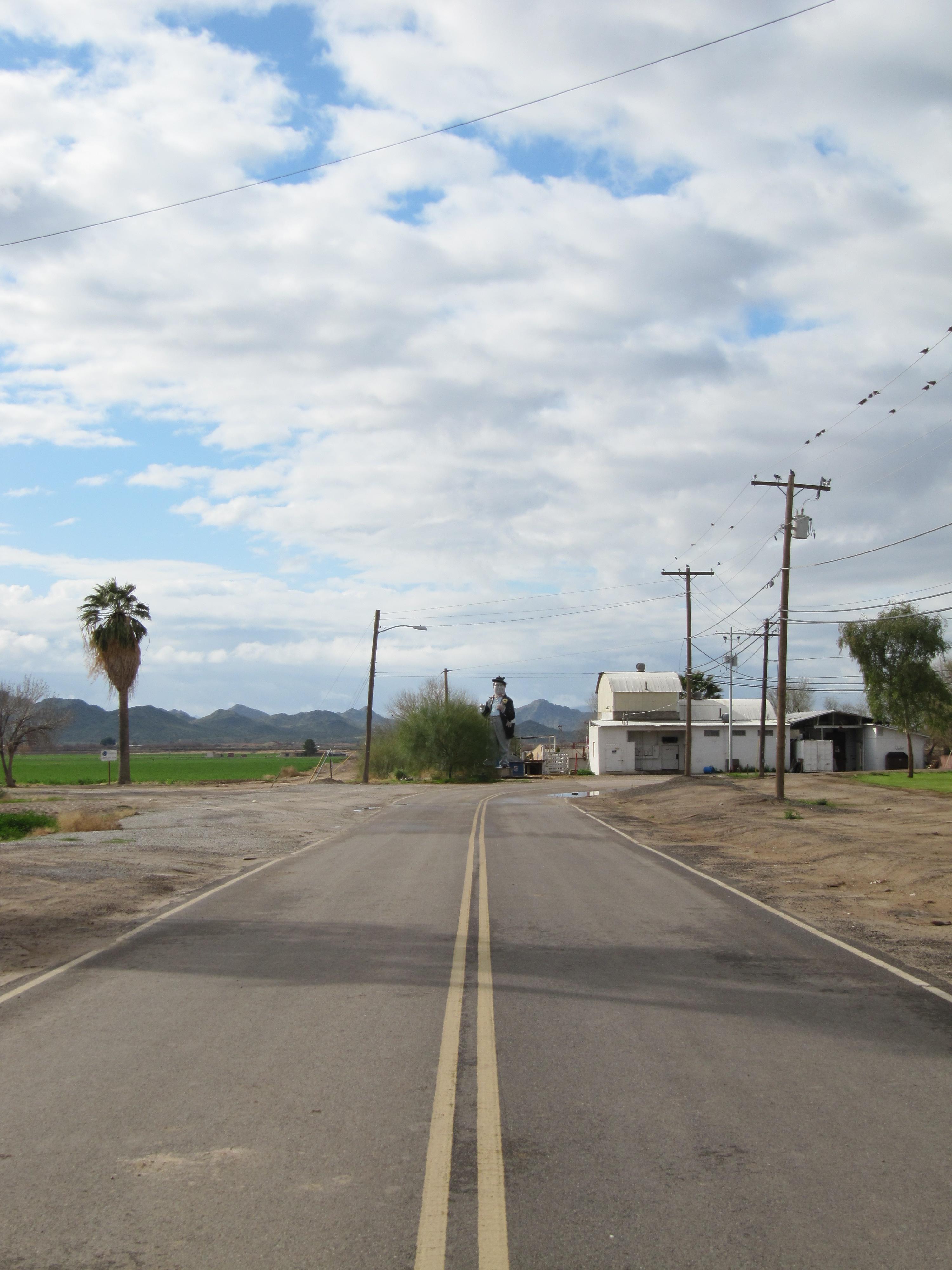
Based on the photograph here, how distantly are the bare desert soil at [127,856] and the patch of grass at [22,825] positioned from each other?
3.69 feet

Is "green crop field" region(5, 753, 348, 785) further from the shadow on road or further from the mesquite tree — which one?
the shadow on road

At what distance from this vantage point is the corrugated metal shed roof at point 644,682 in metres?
82.9

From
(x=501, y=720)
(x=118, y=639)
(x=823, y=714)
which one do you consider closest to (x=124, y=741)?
(x=118, y=639)

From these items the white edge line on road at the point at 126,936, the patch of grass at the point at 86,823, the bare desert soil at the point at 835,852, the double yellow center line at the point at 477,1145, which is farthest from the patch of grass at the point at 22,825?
the double yellow center line at the point at 477,1145

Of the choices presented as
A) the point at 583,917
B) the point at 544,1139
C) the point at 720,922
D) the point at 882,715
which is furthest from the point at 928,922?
the point at 882,715

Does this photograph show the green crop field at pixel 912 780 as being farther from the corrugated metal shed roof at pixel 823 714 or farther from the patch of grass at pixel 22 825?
the patch of grass at pixel 22 825

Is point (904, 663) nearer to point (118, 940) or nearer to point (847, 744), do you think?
point (847, 744)

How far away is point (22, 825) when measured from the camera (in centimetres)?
2364

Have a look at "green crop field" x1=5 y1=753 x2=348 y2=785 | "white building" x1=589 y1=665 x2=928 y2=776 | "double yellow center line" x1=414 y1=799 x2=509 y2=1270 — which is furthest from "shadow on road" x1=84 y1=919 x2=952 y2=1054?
"white building" x1=589 y1=665 x2=928 y2=776

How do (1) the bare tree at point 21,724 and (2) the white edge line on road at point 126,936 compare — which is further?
(1) the bare tree at point 21,724

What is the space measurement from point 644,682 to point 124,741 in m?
46.0

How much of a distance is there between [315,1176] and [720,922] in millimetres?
7645

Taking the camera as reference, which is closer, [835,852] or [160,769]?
[835,852]

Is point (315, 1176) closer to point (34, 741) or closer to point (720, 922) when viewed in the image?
point (720, 922)
